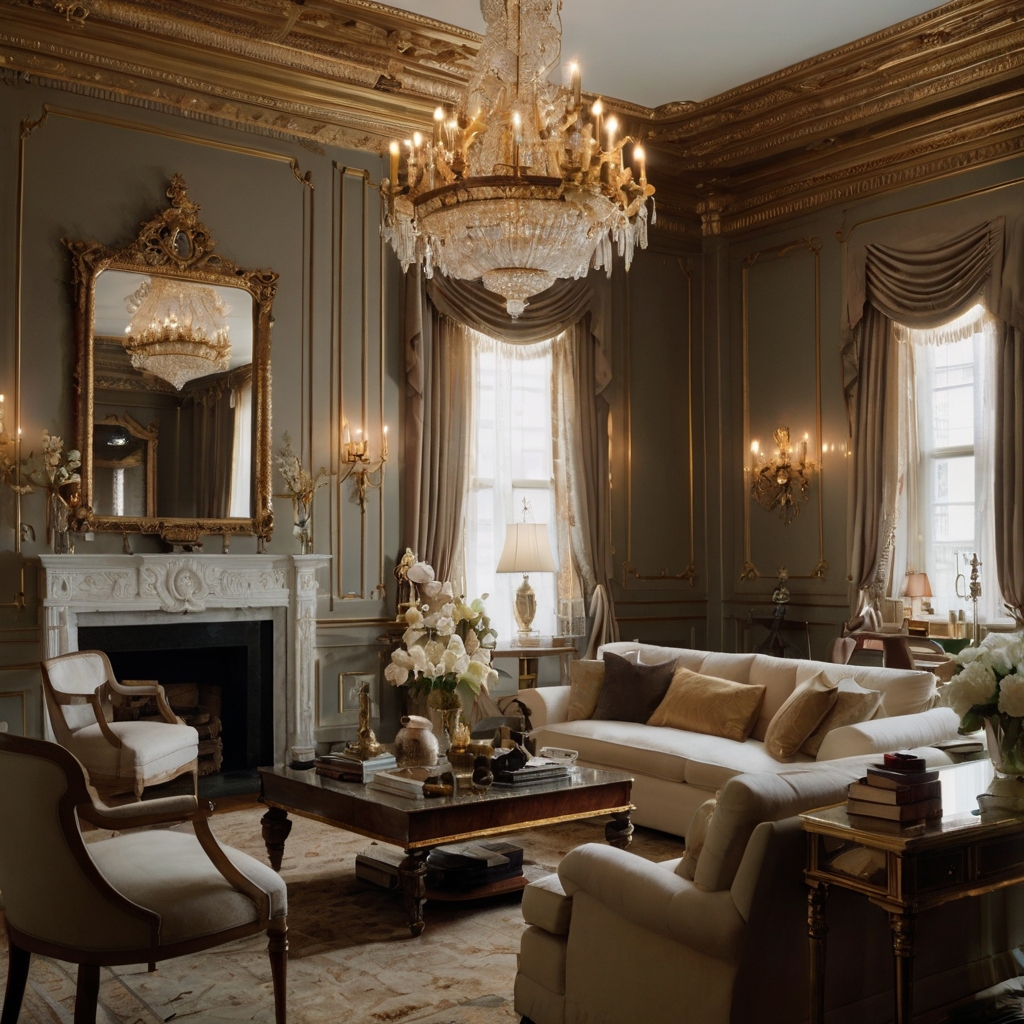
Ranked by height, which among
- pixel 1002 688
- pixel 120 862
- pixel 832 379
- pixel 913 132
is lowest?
pixel 120 862

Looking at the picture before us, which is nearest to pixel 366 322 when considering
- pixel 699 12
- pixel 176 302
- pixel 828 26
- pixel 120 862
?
pixel 176 302

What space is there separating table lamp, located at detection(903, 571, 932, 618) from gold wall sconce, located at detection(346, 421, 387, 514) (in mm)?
3330

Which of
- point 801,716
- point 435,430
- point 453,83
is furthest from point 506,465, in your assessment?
point 801,716

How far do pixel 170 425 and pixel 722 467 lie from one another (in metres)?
4.08

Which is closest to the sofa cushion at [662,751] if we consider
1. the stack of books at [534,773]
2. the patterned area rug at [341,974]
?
the stack of books at [534,773]

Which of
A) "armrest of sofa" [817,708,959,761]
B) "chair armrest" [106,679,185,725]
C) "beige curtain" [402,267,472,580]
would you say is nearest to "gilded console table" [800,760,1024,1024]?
"armrest of sofa" [817,708,959,761]

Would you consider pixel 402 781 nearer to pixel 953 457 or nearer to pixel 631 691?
pixel 631 691

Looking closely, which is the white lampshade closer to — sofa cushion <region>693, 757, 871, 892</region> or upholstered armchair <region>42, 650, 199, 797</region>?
upholstered armchair <region>42, 650, 199, 797</region>

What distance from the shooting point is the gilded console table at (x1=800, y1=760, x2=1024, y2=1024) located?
2.45 meters

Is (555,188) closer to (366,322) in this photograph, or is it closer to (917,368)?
(366,322)

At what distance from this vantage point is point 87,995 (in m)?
2.56

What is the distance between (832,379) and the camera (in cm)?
764

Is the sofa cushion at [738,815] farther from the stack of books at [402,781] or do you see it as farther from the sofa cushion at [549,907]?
the stack of books at [402,781]

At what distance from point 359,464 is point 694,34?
3099 mm
